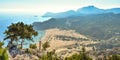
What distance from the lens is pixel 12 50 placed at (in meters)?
79.5

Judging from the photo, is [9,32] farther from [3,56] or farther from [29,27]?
[3,56]

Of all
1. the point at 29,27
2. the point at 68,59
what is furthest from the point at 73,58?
the point at 29,27

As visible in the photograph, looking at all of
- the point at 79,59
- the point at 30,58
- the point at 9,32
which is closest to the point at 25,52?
the point at 30,58

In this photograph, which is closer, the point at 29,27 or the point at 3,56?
the point at 3,56

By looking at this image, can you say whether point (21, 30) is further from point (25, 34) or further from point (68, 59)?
point (68, 59)

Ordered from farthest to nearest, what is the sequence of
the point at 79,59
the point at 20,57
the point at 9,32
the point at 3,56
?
the point at 9,32, the point at 20,57, the point at 79,59, the point at 3,56

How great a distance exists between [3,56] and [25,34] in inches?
836

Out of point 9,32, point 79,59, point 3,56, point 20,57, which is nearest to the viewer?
point 3,56

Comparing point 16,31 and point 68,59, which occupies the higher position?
point 16,31

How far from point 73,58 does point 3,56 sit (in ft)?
82.5

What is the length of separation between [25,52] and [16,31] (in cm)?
796

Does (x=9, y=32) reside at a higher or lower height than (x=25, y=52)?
higher

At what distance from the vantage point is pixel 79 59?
229 feet

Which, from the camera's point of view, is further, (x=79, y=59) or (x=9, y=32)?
(x=9, y=32)
